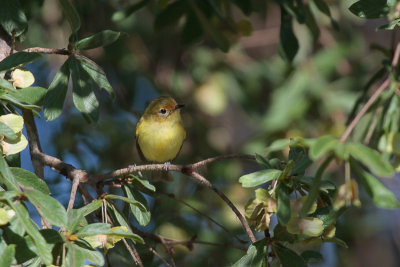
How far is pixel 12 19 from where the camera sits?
2439 millimetres

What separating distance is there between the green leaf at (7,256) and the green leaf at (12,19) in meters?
1.12

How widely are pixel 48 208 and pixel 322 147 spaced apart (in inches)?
33.2

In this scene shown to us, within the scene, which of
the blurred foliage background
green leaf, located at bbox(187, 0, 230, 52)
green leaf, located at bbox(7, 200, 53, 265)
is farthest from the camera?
the blurred foliage background

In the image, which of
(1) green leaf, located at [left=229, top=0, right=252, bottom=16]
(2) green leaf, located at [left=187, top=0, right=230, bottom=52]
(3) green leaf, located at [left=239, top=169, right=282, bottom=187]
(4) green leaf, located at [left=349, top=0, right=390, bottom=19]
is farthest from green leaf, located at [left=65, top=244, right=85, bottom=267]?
(1) green leaf, located at [left=229, top=0, right=252, bottom=16]

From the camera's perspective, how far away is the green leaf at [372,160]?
1.46 metres

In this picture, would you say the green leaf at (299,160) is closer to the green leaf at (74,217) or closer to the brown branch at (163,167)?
the brown branch at (163,167)

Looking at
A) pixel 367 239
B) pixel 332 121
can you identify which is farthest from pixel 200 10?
pixel 367 239

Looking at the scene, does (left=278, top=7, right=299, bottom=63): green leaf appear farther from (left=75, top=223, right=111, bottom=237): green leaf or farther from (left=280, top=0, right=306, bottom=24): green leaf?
(left=75, top=223, right=111, bottom=237): green leaf

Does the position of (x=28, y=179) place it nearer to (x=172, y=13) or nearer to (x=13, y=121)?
(x=13, y=121)

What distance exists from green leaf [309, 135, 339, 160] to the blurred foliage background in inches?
88.1

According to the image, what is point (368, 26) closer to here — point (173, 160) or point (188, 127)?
point (188, 127)

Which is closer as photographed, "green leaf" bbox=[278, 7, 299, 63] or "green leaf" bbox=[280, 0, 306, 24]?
"green leaf" bbox=[280, 0, 306, 24]

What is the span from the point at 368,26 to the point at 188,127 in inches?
125

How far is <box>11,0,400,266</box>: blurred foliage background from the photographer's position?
13.1ft
